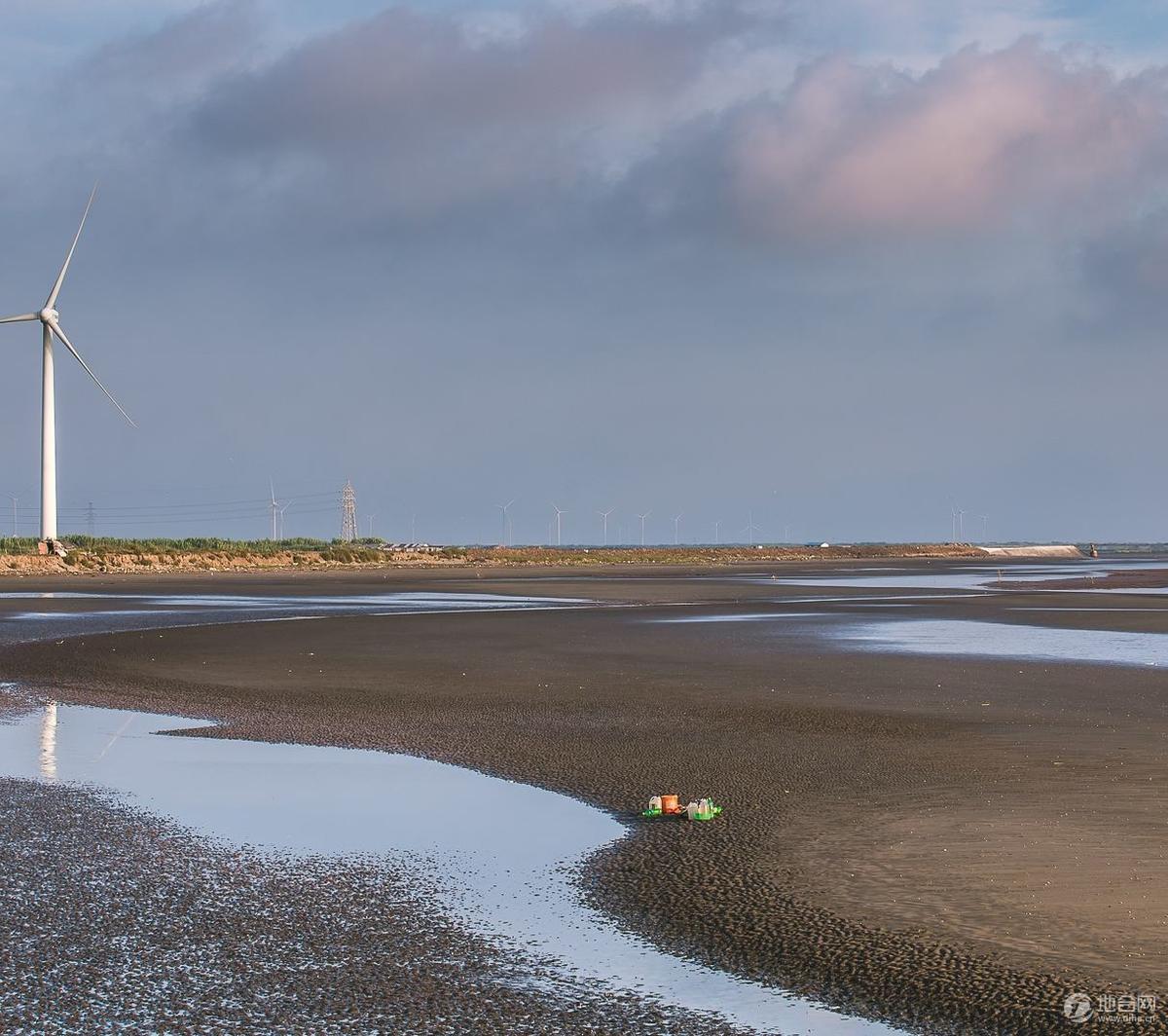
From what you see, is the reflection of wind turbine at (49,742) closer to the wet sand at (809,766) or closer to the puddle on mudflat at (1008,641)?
the wet sand at (809,766)

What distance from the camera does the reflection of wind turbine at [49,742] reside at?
47.1ft

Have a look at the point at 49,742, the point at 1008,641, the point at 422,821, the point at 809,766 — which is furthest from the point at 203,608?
the point at 422,821

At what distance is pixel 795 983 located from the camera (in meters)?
7.53

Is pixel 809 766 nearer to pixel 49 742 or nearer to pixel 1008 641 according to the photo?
pixel 49 742

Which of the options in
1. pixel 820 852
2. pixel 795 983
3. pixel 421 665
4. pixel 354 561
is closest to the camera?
pixel 795 983

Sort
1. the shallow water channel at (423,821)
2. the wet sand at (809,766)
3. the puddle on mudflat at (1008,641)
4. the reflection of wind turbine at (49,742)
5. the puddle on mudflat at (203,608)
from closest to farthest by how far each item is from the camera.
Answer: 1. the shallow water channel at (423,821)
2. the wet sand at (809,766)
3. the reflection of wind turbine at (49,742)
4. the puddle on mudflat at (1008,641)
5. the puddle on mudflat at (203,608)

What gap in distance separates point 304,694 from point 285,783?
7.92 m

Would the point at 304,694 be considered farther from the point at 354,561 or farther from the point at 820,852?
the point at 354,561

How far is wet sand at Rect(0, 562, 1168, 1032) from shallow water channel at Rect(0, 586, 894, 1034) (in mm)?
359

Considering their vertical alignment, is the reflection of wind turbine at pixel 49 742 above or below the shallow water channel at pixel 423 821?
above

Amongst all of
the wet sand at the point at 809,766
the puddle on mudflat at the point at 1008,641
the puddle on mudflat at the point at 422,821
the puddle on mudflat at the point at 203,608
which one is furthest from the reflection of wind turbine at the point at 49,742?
the puddle on mudflat at the point at 1008,641

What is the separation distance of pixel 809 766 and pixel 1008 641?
63.3ft

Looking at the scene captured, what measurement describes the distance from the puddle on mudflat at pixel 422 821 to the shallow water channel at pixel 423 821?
0.06ft

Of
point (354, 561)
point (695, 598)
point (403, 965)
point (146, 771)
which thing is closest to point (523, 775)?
point (146, 771)
